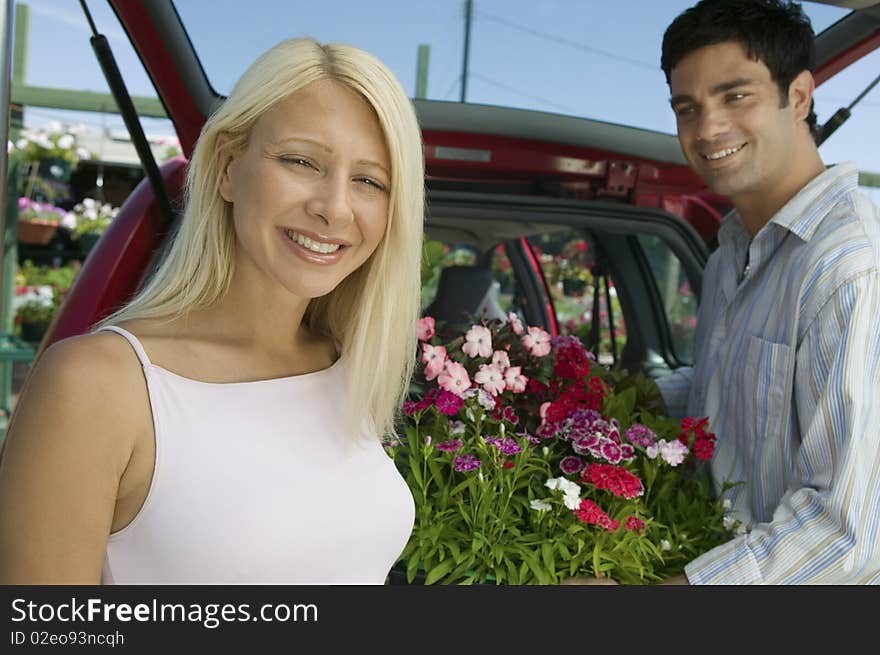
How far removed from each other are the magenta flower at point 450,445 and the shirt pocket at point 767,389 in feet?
1.91

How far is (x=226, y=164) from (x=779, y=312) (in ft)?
3.50

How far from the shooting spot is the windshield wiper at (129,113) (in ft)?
5.76

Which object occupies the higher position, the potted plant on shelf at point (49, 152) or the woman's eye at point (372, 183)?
the potted plant on shelf at point (49, 152)

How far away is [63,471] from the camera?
997mm

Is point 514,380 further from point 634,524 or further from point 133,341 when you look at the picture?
point 133,341

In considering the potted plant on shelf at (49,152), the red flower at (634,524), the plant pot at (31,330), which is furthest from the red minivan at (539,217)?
the plant pot at (31,330)

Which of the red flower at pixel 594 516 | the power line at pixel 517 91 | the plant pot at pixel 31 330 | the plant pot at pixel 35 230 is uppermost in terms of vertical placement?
the plant pot at pixel 35 230

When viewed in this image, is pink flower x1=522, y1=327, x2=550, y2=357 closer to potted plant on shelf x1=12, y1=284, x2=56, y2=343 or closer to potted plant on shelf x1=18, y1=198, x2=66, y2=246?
potted plant on shelf x1=18, y1=198, x2=66, y2=246

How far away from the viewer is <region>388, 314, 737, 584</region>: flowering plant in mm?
1452

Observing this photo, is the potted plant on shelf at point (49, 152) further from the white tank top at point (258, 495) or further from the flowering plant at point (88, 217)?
the white tank top at point (258, 495)

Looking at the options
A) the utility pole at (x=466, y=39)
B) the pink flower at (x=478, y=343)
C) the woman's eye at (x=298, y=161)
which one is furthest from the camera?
the utility pole at (x=466, y=39)

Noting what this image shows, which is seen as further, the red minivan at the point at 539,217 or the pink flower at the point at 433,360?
the red minivan at the point at 539,217

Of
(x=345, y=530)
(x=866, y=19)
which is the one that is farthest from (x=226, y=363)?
(x=866, y=19)

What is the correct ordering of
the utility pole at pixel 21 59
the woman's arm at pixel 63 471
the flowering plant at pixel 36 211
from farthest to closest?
the flowering plant at pixel 36 211, the utility pole at pixel 21 59, the woman's arm at pixel 63 471
